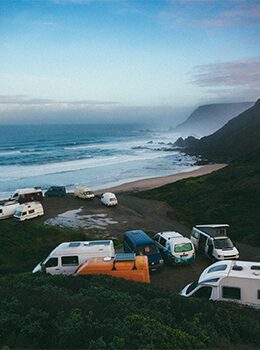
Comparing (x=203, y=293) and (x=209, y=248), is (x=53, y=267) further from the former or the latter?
(x=209, y=248)

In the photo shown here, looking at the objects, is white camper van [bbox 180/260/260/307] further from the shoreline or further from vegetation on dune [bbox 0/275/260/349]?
the shoreline

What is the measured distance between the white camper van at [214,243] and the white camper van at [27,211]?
1483 cm

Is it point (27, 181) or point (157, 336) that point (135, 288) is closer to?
point (157, 336)

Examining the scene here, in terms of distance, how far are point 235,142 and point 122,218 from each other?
2374 inches

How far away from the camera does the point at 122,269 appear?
14.2 m

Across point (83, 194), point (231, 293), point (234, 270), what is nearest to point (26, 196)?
point (83, 194)

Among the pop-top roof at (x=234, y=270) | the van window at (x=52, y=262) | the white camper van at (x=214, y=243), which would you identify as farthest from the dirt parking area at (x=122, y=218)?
the van window at (x=52, y=262)

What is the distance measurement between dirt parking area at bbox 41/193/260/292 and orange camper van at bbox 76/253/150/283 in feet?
9.47

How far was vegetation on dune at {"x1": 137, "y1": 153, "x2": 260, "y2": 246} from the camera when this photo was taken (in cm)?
2656

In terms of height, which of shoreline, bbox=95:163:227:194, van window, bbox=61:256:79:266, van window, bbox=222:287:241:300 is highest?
van window, bbox=222:287:241:300

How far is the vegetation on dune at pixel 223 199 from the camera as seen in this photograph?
1046 inches

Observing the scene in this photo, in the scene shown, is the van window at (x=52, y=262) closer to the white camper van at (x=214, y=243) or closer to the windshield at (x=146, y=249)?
the windshield at (x=146, y=249)

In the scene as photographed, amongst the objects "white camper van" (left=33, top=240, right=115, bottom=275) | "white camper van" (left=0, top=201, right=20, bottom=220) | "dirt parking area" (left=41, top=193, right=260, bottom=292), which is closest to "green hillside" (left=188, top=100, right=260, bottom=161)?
"dirt parking area" (left=41, top=193, right=260, bottom=292)

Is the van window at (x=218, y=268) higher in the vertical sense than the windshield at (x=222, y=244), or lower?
higher
